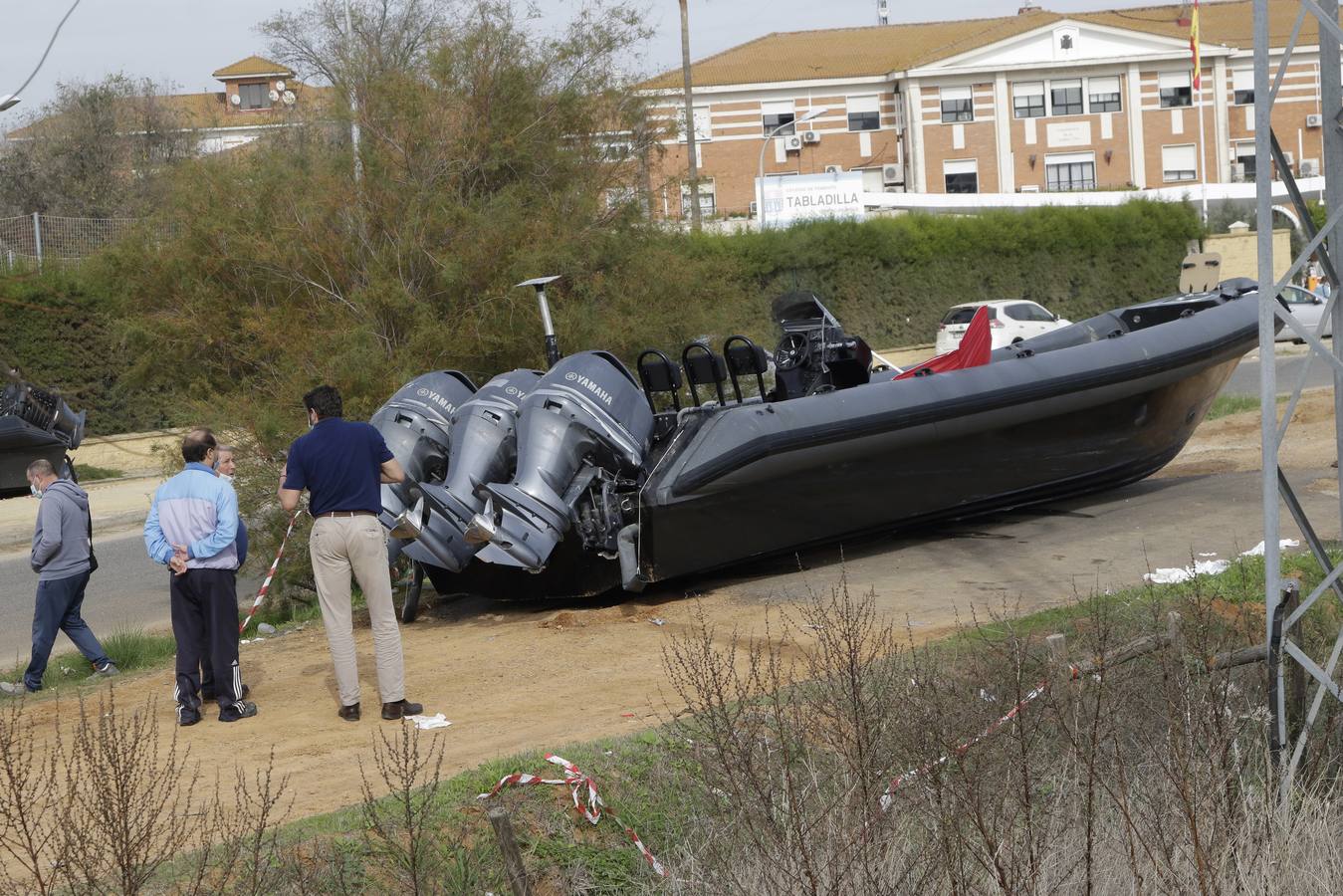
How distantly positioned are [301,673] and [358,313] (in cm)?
647

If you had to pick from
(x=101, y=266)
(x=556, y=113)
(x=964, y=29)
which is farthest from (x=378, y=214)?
(x=964, y=29)

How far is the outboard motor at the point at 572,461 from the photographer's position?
9.06 meters

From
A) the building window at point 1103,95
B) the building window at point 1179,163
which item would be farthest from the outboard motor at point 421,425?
the building window at point 1179,163

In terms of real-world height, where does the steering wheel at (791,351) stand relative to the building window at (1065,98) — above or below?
below

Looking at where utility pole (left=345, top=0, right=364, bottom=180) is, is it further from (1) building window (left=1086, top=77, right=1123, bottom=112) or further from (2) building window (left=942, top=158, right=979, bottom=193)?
(1) building window (left=1086, top=77, right=1123, bottom=112)

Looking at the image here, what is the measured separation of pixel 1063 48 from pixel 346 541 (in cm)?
5143

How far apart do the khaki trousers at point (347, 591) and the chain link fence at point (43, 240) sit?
57.7 feet

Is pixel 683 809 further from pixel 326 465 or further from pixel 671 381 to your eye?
pixel 671 381

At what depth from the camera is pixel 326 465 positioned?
289 inches

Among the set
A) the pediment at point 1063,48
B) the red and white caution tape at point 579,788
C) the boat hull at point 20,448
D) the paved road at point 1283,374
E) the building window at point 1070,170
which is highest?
the pediment at point 1063,48

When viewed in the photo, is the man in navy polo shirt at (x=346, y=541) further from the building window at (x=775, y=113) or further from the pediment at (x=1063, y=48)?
the building window at (x=775, y=113)

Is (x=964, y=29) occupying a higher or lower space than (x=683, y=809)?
higher

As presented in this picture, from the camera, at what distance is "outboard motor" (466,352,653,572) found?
9.06 metres

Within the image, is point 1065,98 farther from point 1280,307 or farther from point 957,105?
point 1280,307
